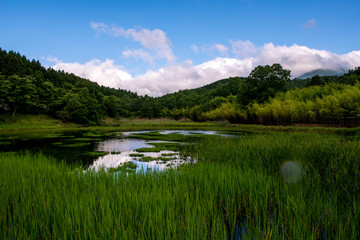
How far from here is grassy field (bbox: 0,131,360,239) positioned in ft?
9.38

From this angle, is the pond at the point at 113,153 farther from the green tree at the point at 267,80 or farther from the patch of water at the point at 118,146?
the green tree at the point at 267,80

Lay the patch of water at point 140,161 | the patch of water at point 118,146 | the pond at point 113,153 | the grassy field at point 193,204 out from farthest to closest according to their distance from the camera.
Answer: the patch of water at point 118,146 < the pond at point 113,153 < the patch of water at point 140,161 < the grassy field at point 193,204

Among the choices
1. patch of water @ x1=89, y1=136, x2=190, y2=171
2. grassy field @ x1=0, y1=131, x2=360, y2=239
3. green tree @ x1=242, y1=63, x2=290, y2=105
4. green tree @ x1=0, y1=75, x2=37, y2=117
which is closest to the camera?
grassy field @ x1=0, y1=131, x2=360, y2=239

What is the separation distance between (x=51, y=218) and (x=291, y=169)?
6.06 metres

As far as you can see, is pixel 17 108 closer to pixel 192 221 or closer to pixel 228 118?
pixel 228 118

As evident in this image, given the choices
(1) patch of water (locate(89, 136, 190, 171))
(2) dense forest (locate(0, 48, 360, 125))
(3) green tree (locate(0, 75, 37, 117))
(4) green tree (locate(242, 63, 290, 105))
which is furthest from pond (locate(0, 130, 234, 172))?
(4) green tree (locate(242, 63, 290, 105))

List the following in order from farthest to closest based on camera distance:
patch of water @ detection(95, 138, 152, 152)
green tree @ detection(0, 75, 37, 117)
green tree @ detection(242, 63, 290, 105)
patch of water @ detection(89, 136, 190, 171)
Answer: green tree @ detection(242, 63, 290, 105), green tree @ detection(0, 75, 37, 117), patch of water @ detection(95, 138, 152, 152), patch of water @ detection(89, 136, 190, 171)

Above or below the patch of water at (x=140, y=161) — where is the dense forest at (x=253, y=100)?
above

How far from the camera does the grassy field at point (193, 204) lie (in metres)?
2.86

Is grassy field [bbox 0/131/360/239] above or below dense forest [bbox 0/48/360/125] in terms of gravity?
below

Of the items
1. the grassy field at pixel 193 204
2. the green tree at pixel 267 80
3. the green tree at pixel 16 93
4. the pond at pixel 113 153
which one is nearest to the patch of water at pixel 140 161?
the pond at pixel 113 153

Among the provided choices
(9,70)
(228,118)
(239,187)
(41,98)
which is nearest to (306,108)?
(228,118)

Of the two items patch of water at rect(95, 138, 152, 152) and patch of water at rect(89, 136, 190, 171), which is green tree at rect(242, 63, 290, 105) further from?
patch of water at rect(89, 136, 190, 171)

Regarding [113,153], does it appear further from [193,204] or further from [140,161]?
[193,204]
